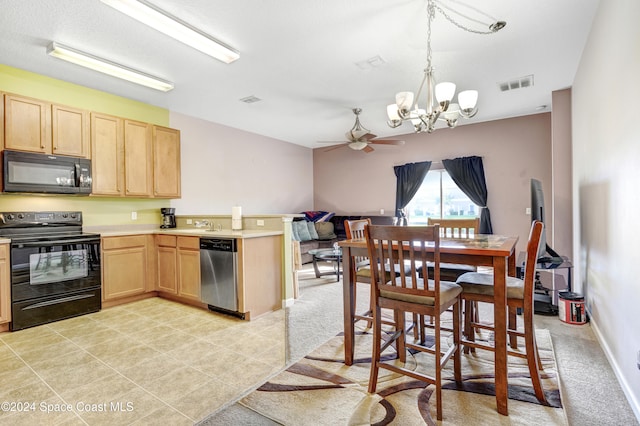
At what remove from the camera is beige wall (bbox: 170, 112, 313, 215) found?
5.23 meters

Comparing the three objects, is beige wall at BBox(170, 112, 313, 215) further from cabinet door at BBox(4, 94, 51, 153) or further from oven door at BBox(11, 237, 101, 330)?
cabinet door at BBox(4, 94, 51, 153)

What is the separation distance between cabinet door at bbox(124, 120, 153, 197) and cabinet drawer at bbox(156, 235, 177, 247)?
66cm

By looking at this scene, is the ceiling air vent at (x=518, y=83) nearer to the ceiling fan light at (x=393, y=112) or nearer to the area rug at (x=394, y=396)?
the ceiling fan light at (x=393, y=112)

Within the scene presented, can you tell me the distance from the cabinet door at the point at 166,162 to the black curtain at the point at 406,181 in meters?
4.30

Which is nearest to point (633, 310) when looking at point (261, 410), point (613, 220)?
point (613, 220)

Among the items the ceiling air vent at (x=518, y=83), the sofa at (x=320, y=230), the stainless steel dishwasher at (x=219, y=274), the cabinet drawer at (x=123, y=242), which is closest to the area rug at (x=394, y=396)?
the stainless steel dishwasher at (x=219, y=274)

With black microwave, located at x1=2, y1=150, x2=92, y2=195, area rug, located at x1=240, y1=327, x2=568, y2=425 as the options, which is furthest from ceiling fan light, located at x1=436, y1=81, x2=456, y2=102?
black microwave, located at x1=2, y1=150, x2=92, y2=195

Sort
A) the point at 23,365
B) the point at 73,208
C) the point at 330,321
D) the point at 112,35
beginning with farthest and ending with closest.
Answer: the point at 73,208
the point at 330,321
the point at 112,35
the point at 23,365

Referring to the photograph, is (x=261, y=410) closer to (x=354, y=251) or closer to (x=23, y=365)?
(x=354, y=251)

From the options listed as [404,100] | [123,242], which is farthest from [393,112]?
[123,242]

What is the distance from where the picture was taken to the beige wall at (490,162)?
5468 millimetres

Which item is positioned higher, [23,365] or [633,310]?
[633,310]

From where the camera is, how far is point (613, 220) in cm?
222

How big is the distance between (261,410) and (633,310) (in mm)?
2245
